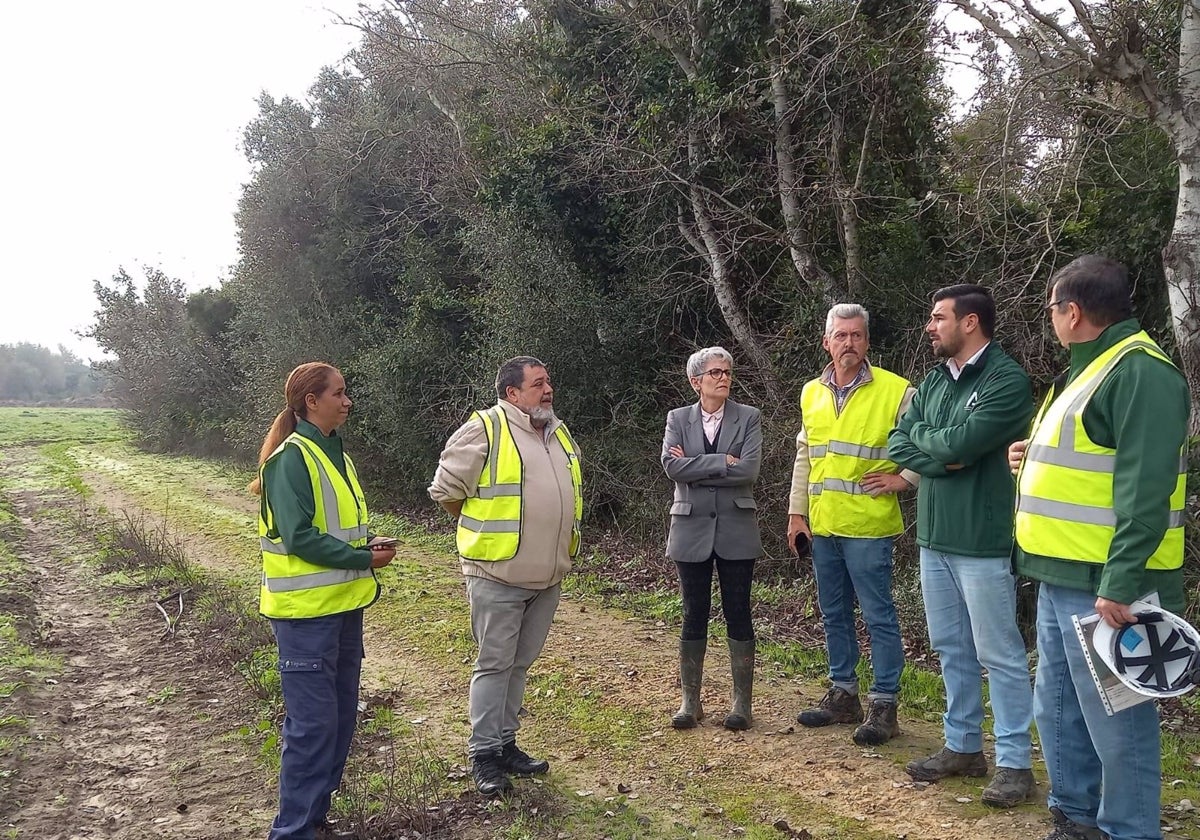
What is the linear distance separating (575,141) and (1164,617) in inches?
401

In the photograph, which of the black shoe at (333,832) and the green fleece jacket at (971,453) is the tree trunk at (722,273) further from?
the black shoe at (333,832)

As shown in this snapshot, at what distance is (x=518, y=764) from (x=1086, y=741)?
268 cm

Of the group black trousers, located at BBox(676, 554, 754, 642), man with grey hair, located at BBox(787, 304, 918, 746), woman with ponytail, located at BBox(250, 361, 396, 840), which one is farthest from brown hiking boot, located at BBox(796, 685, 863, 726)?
woman with ponytail, located at BBox(250, 361, 396, 840)

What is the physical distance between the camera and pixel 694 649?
5062 mm

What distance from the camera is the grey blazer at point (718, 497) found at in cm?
491

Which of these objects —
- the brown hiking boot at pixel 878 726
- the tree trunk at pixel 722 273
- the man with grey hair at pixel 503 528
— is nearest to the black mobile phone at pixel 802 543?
the brown hiking boot at pixel 878 726

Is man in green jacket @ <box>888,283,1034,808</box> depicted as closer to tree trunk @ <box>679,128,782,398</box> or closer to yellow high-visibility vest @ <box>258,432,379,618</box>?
yellow high-visibility vest @ <box>258,432,379,618</box>

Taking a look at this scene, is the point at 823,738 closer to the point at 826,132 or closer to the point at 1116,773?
the point at 1116,773

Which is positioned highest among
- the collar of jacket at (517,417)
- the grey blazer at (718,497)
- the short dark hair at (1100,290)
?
the short dark hair at (1100,290)

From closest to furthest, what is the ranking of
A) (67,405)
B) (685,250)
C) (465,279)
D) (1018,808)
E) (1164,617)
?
(1164,617) < (1018,808) < (685,250) < (465,279) < (67,405)

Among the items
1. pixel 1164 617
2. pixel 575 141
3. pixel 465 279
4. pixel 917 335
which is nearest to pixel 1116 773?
pixel 1164 617

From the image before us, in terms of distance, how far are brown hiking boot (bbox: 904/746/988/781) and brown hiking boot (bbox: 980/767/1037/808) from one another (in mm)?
299

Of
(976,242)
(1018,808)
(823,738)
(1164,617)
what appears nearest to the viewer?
(1164,617)

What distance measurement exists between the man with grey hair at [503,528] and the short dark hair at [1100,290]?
2.45 metres
